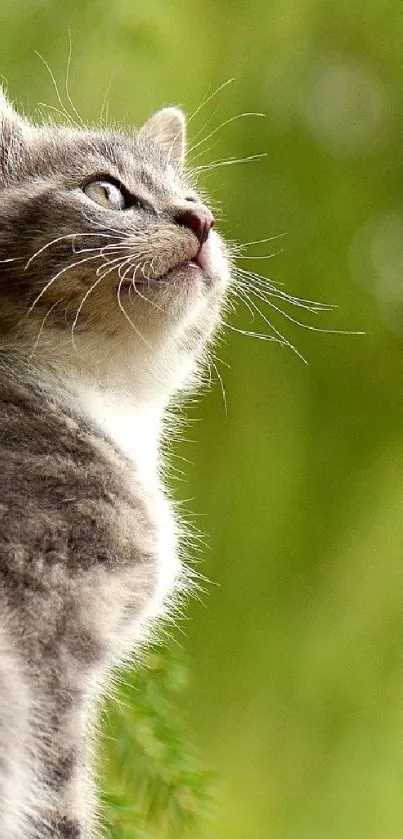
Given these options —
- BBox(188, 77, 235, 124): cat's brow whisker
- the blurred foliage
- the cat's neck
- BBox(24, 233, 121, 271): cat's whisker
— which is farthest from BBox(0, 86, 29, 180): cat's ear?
the blurred foliage

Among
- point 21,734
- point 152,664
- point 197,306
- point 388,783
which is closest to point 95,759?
point 152,664

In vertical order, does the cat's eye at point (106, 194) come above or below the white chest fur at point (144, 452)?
above

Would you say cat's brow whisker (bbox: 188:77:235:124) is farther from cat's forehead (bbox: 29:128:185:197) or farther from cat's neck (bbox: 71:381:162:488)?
cat's neck (bbox: 71:381:162:488)

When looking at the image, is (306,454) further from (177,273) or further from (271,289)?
(177,273)

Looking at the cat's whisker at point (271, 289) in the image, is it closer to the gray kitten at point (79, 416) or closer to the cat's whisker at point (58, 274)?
the gray kitten at point (79, 416)

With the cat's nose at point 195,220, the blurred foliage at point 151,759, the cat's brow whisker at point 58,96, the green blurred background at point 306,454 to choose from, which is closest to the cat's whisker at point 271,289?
the green blurred background at point 306,454

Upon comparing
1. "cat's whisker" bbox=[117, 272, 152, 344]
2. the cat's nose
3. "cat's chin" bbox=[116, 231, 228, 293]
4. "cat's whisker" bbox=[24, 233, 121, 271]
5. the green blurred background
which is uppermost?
the cat's nose

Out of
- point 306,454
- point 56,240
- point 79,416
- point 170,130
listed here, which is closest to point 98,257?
point 56,240
